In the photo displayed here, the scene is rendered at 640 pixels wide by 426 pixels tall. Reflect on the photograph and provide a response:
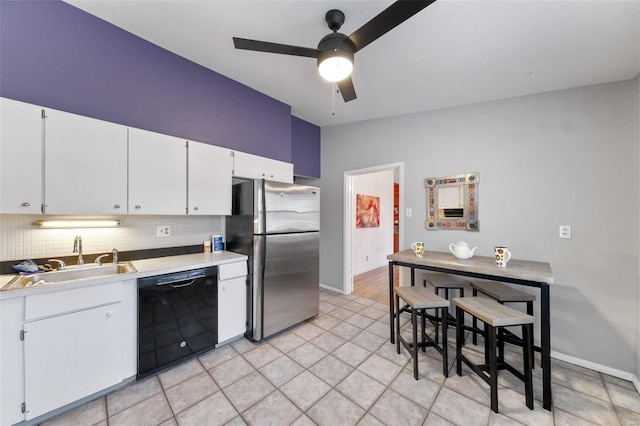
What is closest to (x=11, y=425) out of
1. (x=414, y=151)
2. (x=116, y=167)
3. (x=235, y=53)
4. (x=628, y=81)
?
(x=116, y=167)

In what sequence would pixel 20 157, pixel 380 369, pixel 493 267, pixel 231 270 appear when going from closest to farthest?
pixel 20 157 < pixel 493 267 < pixel 380 369 < pixel 231 270

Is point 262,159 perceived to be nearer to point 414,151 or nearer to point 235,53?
point 235,53

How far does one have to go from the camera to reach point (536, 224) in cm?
244

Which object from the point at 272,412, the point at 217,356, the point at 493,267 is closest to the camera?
the point at 272,412

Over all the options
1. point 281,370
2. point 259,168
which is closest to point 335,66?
point 259,168

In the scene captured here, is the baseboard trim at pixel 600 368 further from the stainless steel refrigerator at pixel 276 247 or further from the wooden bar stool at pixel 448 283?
the stainless steel refrigerator at pixel 276 247

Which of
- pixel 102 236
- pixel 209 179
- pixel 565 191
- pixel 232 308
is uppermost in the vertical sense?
pixel 209 179

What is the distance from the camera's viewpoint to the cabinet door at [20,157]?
1437 millimetres

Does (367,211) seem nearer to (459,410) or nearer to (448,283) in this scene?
(448,283)

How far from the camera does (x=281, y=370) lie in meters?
2.02

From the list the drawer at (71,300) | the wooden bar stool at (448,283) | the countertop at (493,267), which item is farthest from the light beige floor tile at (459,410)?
the drawer at (71,300)

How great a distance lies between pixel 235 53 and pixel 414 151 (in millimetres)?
2416

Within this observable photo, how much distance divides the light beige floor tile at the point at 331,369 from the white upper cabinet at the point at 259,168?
209cm

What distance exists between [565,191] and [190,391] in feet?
12.4
